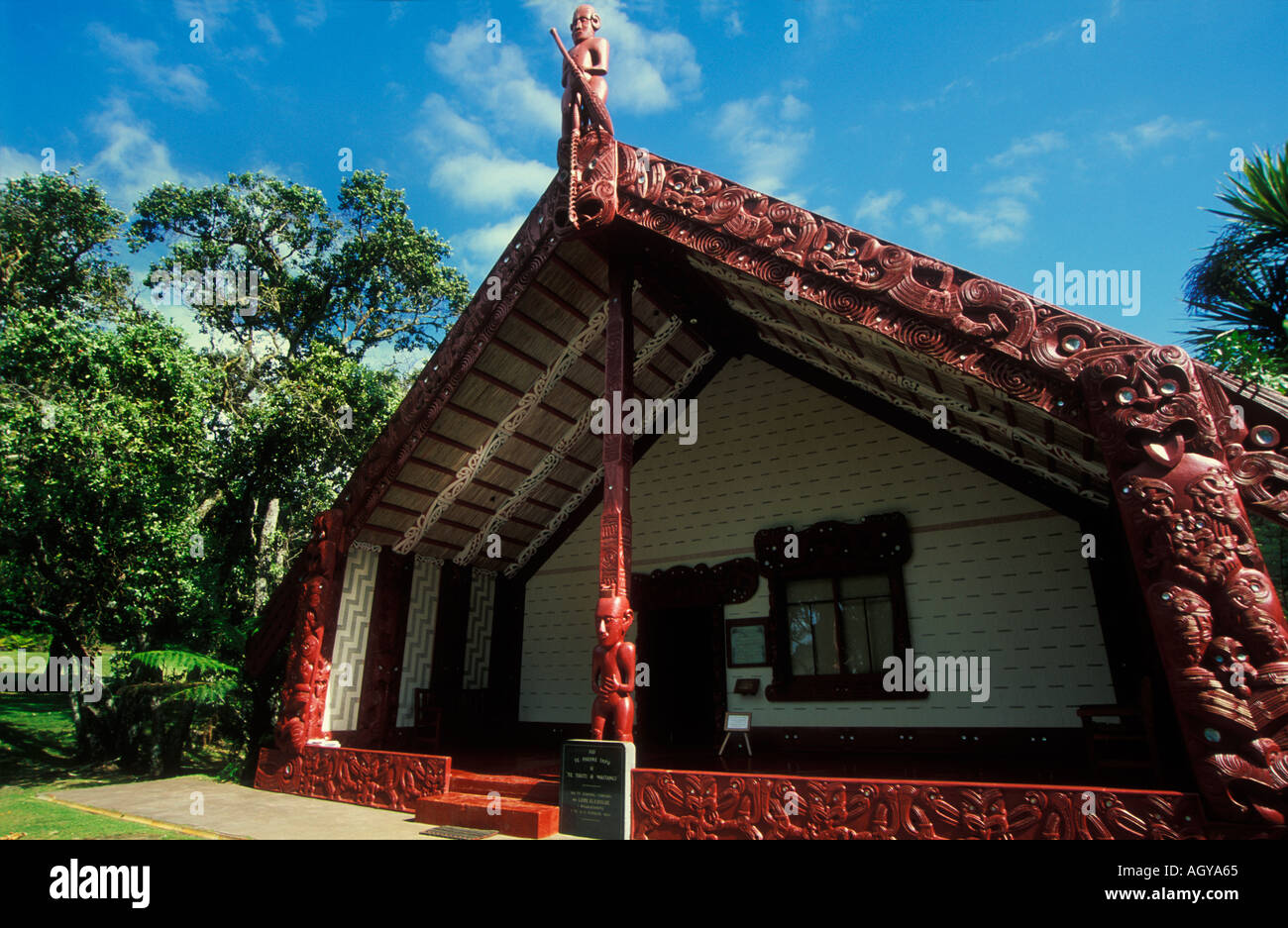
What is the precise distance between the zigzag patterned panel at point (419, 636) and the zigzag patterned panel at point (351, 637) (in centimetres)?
67

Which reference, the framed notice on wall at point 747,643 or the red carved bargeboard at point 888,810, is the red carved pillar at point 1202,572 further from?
the framed notice on wall at point 747,643

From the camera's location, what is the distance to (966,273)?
4539mm

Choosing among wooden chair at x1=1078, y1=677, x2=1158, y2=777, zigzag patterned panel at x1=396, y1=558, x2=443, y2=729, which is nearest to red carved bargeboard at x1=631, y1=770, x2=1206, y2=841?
wooden chair at x1=1078, y1=677, x2=1158, y2=777

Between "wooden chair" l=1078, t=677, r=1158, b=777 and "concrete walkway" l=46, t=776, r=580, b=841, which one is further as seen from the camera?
"concrete walkway" l=46, t=776, r=580, b=841

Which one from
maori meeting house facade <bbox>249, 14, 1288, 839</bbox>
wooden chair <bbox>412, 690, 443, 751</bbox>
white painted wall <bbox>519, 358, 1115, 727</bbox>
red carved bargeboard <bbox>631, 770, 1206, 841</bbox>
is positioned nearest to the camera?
red carved bargeboard <bbox>631, 770, 1206, 841</bbox>

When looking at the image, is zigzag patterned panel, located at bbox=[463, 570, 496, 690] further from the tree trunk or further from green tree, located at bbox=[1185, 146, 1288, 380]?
green tree, located at bbox=[1185, 146, 1288, 380]

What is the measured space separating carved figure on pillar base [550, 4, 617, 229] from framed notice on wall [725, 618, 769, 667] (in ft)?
18.4

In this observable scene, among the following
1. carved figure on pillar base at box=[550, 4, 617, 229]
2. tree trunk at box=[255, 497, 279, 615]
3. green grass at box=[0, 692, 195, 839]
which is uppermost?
carved figure on pillar base at box=[550, 4, 617, 229]

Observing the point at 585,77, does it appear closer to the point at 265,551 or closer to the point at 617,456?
the point at 617,456

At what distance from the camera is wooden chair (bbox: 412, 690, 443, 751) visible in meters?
8.64

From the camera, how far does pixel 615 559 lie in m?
5.84

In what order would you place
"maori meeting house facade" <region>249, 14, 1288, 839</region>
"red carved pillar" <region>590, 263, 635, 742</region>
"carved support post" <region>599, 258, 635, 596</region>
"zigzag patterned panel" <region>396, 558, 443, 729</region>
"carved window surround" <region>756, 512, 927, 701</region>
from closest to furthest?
"maori meeting house facade" <region>249, 14, 1288, 839</region>, "red carved pillar" <region>590, 263, 635, 742</region>, "carved support post" <region>599, 258, 635, 596</region>, "carved window surround" <region>756, 512, 927, 701</region>, "zigzag patterned panel" <region>396, 558, 443, 729</region>

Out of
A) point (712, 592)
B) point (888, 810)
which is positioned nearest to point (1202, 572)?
point (888, 810)

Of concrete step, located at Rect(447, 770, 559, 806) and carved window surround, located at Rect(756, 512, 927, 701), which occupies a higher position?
carved window surround, located at Rect(756, 512, 927, 701)
